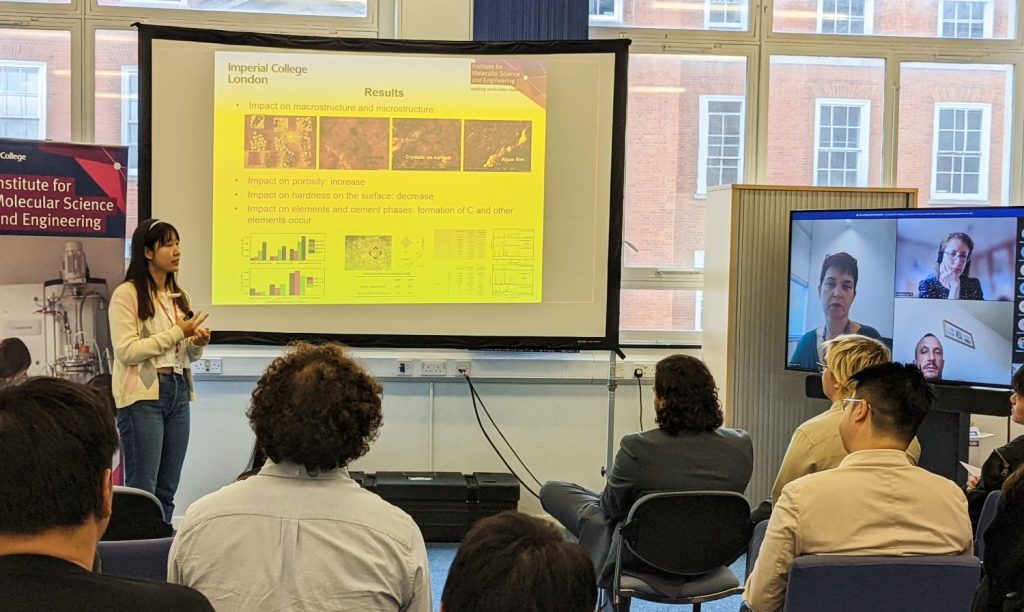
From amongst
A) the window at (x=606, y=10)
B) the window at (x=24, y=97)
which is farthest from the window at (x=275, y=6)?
the window at (x=606, y=10)

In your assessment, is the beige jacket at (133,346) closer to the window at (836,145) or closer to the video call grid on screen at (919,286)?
the video call grid on screen at (919,286)

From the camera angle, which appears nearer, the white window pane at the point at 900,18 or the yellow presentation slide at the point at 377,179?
the yellow presentation slide at the point at 377,179

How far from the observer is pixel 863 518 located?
2.04 meters

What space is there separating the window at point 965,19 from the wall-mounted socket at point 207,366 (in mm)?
4310

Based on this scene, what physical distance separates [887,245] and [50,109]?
4.20 m

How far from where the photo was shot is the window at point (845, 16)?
207 inches

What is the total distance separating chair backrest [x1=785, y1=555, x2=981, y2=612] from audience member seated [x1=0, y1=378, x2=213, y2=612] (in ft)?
4.20

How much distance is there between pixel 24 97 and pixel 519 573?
4729mm

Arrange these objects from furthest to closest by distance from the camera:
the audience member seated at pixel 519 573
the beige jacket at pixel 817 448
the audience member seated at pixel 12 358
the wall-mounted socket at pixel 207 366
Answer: the wall-mounted socket at pixel 207 366, the audience member seated at pixel 12 358, the beige jacket at pixel 817 448, the audience member seated at pixel 519 573

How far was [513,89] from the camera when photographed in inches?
181

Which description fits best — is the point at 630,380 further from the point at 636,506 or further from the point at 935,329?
the point at 636,506

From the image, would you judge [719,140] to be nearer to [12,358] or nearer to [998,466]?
[998,466]

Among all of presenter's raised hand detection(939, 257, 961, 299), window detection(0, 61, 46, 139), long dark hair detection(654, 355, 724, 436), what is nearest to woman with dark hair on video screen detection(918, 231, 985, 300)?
presenter's raised hand detection(939, 257, 961, 299)

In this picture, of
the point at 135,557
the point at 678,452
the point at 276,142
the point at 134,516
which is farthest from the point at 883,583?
the point at 276,142
